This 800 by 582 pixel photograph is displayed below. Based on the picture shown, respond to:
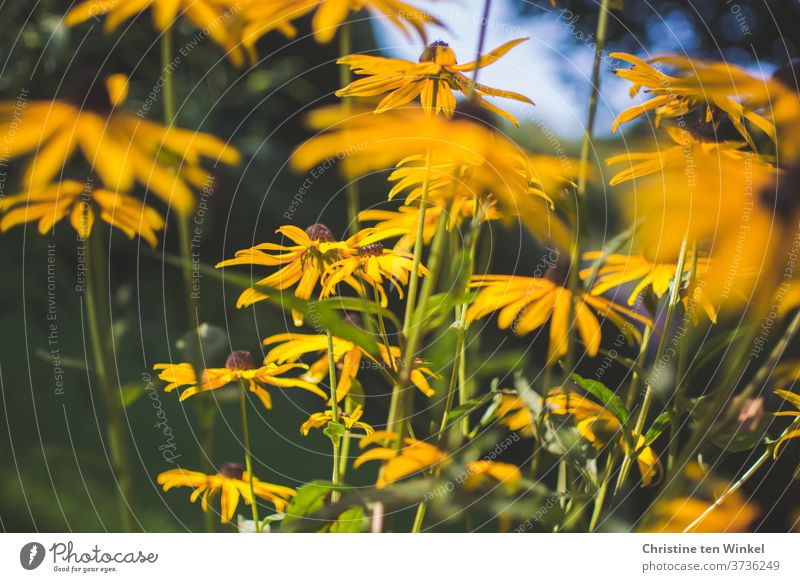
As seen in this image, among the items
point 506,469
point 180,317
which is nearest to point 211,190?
point 180,317

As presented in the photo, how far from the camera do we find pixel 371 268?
0.29m

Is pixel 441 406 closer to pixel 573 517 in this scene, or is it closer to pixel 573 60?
pixel 573 517

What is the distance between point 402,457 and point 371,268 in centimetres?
8

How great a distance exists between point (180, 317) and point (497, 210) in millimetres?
273

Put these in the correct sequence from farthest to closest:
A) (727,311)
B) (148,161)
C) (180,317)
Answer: (180,317), (727,311), (148,161)

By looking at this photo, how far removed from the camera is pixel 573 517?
0.25 metres

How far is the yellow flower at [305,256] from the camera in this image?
29cm

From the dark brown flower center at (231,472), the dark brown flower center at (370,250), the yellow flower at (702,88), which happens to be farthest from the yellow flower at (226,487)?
the yellow flower at (702,88)

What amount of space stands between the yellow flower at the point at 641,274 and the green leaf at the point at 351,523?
5.4 inches
